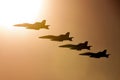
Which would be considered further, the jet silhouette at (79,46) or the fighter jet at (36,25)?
the jet silhouette at (79,46)

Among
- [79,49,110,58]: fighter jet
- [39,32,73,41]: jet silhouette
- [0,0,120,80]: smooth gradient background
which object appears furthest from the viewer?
[79,49,110,58]: fighter jet

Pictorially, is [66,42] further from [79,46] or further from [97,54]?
[97,54]

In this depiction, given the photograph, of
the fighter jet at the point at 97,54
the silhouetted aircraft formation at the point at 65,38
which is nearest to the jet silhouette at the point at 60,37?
the silhouetted aircraft formation at the point at 65,38

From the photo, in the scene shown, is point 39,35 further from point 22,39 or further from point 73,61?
point 73,61

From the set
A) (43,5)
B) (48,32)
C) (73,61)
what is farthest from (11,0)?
(73,61)

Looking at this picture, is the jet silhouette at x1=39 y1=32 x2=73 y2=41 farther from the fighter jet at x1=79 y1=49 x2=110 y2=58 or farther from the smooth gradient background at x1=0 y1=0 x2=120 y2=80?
the fighter jet at x1=79 y1=49 x2=110 y2=58

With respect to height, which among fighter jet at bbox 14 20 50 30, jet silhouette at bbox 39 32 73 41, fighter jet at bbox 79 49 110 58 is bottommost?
fighter jet at bbox 79 49 110 58

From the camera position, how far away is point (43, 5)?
1940 mm

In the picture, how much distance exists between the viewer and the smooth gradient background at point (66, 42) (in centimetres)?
176

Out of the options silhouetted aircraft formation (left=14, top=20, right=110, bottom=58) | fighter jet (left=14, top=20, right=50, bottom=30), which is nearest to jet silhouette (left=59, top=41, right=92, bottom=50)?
silhouetted aircraft formation (left=14, top=20, right=110, bottom=58)

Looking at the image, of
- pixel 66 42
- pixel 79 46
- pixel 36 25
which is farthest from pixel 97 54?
pixel 36 25

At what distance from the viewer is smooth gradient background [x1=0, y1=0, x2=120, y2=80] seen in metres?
1.76

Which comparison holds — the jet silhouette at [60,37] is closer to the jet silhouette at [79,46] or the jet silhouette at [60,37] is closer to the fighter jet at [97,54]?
the jet silhouette at [79,46]

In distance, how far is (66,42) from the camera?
6.42ft
